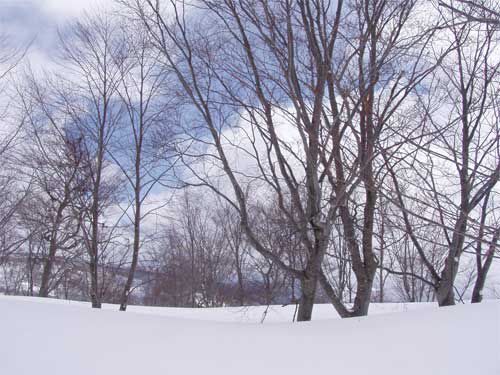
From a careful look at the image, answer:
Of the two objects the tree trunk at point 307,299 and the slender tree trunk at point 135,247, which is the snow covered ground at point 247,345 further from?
the slender tree trunk at point 135,247

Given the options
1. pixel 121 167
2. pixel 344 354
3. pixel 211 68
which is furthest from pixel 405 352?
pixel 121 167

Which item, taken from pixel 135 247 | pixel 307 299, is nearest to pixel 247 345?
pixel 307 299

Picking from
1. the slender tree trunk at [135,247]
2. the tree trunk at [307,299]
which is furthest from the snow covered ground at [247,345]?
the slender tree trunk at [135,247]

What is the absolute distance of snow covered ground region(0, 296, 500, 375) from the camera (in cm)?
195

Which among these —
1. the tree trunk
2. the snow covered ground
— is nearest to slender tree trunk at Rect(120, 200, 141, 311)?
the tree trunk

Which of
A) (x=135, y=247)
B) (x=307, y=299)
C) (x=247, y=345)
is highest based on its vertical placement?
(x=135, y=247)

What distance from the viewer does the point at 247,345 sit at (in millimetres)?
2408

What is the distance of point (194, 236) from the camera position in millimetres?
23844

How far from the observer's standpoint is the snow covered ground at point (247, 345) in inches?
76.6

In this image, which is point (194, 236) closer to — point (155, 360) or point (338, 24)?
point (338, 24)

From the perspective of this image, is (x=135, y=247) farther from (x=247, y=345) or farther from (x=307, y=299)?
(x=247, y=345)

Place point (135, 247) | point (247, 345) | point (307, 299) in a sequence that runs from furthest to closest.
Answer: point (135, 247)
point (307, 299)
point (247, 345)

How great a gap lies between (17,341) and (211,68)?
393 cm

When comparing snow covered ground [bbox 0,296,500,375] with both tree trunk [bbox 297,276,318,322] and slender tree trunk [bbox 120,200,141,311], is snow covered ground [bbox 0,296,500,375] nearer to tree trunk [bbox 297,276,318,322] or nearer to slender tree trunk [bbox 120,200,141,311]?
tree trunk [bbox 297,276,318,322]
